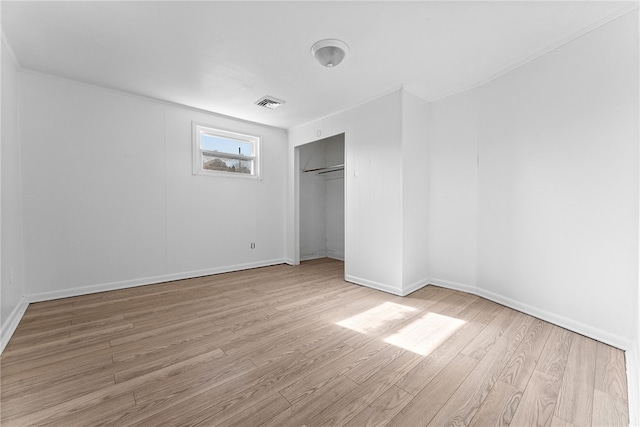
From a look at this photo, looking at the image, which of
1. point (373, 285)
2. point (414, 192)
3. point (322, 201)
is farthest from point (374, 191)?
point (322, 201)

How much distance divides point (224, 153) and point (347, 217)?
221 cm

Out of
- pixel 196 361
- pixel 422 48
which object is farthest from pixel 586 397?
pixel 422 48

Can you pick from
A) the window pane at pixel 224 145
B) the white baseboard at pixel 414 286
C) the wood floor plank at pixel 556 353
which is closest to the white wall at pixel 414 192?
the white baseboard at pixel 414 286

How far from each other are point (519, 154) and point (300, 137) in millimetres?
3095

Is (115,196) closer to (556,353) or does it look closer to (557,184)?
(556,353)

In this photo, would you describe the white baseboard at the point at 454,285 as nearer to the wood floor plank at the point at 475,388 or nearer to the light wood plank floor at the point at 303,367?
the light wood plank floor at the point at 303,367

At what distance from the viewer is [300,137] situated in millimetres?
4480

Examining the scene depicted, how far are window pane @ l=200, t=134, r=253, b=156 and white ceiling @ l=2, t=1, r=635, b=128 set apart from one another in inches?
35.2

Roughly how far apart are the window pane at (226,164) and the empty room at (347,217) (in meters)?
0.06

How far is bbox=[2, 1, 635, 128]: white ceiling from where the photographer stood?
1842 mm

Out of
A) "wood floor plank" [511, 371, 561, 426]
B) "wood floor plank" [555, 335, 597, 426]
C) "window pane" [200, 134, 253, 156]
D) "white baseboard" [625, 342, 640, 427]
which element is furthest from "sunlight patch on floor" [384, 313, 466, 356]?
"window pane" [200, 134, 253, 156]

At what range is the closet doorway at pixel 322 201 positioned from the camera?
525 centimetres

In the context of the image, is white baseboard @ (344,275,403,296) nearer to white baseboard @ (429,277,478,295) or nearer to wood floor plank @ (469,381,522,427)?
white baseboard @ (429,277,478,295)

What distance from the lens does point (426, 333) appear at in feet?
6.90
